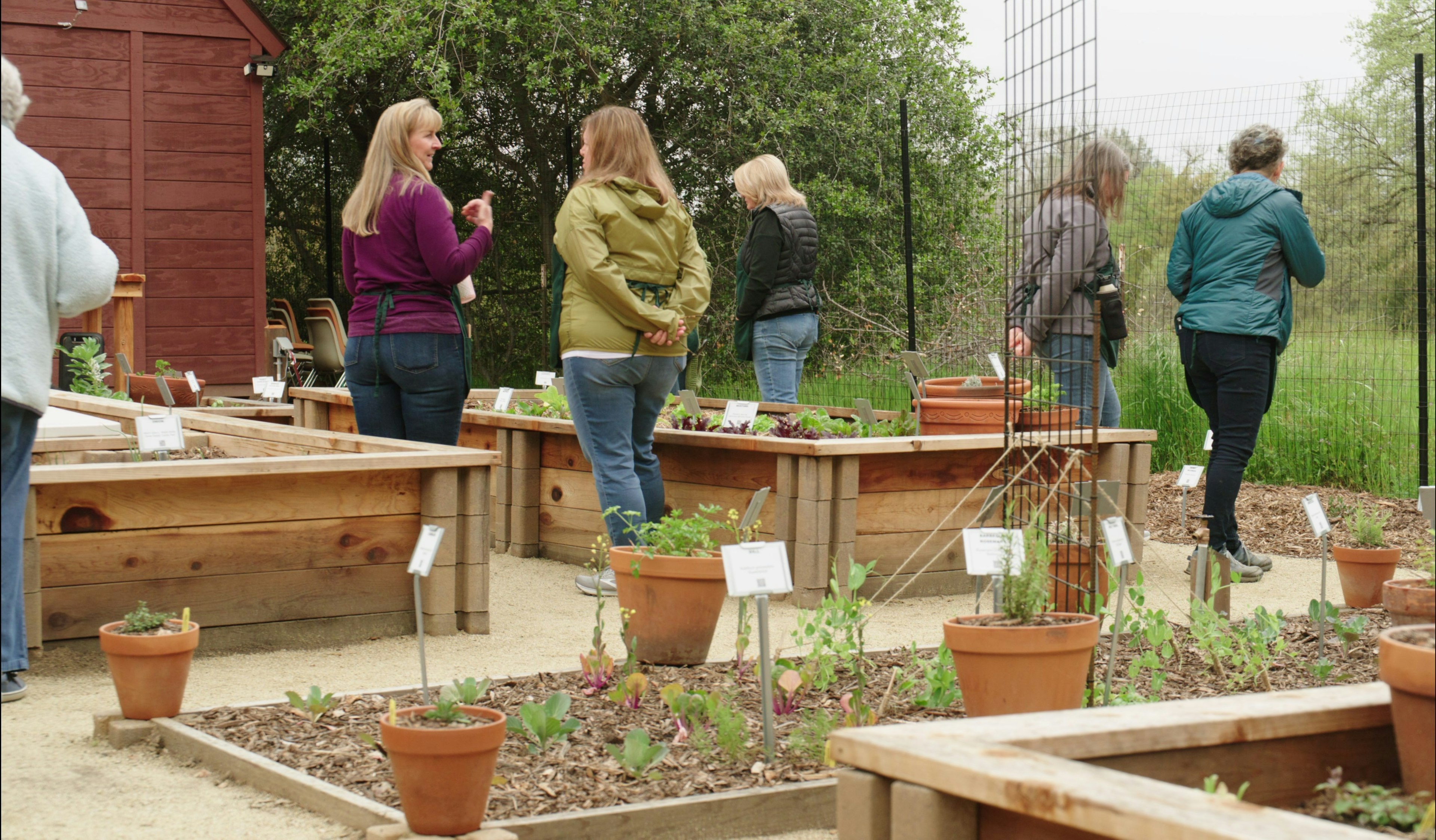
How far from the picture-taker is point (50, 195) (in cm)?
271

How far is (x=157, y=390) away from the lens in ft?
25.4

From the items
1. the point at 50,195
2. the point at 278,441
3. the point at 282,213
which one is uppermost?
the point at 282,213

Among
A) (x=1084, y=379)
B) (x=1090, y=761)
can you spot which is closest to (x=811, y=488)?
(x=1084, y=379)

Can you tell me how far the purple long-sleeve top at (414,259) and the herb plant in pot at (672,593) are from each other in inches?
46.3

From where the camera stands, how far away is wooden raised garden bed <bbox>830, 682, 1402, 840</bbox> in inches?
64.6

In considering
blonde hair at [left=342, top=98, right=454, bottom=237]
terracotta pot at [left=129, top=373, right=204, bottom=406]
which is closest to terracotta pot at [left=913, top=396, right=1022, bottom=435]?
blonde hair at [left=342, top=98, right=454, bottom=237]

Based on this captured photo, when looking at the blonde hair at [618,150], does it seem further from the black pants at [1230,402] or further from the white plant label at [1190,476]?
the white plant label at [1190,476]

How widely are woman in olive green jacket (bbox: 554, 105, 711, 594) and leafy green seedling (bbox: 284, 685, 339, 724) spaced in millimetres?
1425

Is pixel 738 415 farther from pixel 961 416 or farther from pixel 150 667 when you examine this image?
pixel 150 667

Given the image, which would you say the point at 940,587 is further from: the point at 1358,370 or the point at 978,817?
the point at 1358,370

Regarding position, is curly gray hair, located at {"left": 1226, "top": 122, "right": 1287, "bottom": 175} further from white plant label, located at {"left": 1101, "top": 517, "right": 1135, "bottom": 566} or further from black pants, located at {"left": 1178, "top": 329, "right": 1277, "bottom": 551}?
white plant label, located at {"left": 1101, "top": 517, "right": 1135, "bottom": 566}

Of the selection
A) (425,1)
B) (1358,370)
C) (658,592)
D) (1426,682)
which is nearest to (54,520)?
(658,592)

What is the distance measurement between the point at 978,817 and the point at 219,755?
1604 millimetres

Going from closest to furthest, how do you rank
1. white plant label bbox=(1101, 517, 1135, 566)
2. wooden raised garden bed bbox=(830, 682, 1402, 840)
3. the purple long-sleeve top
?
wooden raised garden bed bbox=(830, 682, 1402, 840) → white plant label bbox=(1101, 517, 1135, 566) → the purple long-sleeve top
